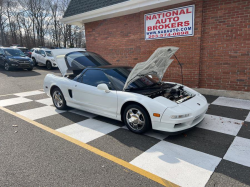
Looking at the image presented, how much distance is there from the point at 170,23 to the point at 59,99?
15.6 ft

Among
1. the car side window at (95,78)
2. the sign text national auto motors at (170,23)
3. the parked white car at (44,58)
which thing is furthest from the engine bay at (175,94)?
the parked white car at (44,58)

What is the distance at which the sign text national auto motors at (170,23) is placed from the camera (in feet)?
21.6

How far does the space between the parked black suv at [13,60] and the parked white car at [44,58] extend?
1.67 metres

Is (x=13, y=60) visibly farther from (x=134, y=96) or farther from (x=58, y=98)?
(x=134, y=96)

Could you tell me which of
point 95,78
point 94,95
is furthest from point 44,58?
point 94,95

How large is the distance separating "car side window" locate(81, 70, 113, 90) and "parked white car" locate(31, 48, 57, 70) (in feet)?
39.4

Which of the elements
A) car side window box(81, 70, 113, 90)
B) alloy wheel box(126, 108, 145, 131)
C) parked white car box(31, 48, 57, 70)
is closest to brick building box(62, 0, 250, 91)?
car side window box(81, 70, 113, 90)

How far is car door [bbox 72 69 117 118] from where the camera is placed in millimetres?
4086

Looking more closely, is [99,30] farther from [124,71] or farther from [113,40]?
[124,71]

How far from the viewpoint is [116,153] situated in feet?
10.3

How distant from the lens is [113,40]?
8.97 metres

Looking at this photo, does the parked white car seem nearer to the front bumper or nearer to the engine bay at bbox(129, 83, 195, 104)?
the engine bay at bbox(129, 83, 195, 104)

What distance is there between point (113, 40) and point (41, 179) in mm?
7427

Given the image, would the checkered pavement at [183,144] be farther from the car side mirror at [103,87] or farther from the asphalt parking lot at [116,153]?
the car side mirror at [103,87]
